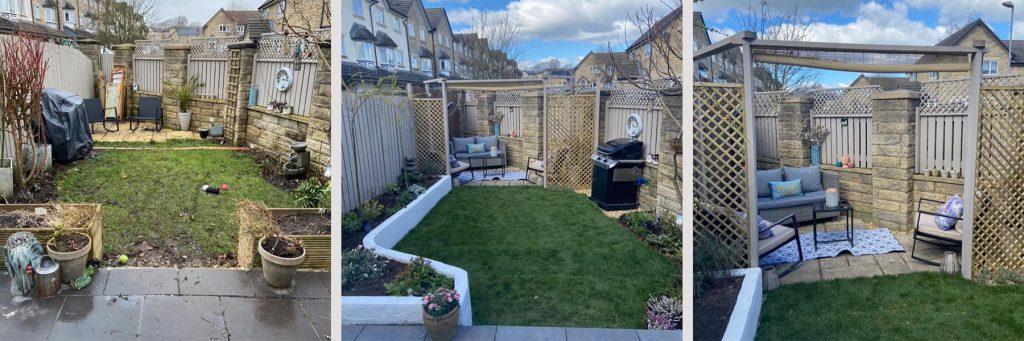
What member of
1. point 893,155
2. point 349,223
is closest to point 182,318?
point 349,223

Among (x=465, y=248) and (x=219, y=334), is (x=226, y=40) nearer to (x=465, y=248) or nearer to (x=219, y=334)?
(x=219, y=334)

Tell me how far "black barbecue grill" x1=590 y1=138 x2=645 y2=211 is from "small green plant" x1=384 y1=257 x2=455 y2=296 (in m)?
1.14

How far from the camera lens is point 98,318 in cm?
354

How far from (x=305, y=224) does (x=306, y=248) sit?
0.53 ft

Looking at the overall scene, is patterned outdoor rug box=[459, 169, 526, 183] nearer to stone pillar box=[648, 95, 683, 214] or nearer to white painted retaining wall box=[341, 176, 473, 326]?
white painted retaining wall box=[341, 176, 473, 326]

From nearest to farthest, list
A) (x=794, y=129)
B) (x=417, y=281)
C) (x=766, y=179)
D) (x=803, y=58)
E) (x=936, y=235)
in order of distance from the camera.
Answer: (x=417, y=281)
(x=803, y=58)
(x=936, y=235)
(x=766, y=179)
(x=794, y=129)

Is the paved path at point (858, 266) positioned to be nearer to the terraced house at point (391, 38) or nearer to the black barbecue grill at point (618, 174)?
the black barbecue grill at point (618, 174)

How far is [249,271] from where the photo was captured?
3.72 meters

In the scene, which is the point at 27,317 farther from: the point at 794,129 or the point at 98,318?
the point at 794,129

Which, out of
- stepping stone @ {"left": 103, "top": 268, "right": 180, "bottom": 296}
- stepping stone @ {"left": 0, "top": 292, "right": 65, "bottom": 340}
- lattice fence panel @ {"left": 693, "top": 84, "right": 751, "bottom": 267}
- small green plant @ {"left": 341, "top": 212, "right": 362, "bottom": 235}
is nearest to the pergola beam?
lattice fence panel @ {"left": 693, "top": 84, "right": 751, "bottom": 267}

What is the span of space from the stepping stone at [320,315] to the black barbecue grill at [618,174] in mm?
1717

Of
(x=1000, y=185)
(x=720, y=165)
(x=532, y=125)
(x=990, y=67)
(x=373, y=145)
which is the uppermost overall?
(x=990, y=67)

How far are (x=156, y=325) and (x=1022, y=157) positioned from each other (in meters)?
6.46

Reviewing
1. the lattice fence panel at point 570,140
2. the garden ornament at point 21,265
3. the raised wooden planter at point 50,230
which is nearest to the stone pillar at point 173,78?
the raised wooden planter at point 50,230
